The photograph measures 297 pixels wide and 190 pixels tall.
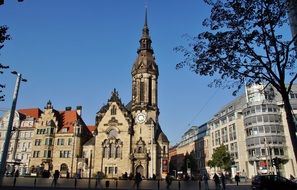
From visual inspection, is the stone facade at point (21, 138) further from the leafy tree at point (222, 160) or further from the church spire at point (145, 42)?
the leafy tree at point (222, 160)

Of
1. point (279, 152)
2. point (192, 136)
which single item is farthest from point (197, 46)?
point (192, 136)

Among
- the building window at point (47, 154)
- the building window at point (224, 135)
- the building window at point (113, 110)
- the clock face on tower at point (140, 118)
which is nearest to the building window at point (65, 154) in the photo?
the building window at point (47, 154)

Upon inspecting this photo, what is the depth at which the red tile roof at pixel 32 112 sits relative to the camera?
273 ft

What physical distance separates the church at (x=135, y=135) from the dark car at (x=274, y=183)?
3563 cm

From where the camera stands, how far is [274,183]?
29328mm

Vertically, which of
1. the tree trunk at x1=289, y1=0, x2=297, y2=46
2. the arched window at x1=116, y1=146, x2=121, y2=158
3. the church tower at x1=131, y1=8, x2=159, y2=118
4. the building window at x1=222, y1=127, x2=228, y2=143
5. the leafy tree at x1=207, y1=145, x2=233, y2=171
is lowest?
the leafy tree at x1=207, y1=145, x2=233, y2=171

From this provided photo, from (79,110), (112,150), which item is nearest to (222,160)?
(112,150)

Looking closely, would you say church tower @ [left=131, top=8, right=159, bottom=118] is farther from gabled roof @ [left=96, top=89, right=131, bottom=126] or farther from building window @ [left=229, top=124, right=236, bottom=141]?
building window @ [left=229, top=124, right=236, bottom=141]

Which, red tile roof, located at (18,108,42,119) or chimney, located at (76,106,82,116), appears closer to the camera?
red tile roof, located at (18,108,42,119)

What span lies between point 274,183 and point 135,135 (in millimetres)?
45569

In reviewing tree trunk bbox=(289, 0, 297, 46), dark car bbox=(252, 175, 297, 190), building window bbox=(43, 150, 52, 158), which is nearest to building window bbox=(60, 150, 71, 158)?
building window bbox=(43, 150, 52, 158)

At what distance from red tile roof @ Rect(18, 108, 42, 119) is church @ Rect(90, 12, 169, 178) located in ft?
61.1

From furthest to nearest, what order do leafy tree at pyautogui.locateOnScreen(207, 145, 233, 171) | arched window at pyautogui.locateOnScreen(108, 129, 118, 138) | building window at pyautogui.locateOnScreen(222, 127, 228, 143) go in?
building window at pyautogui.locateOnScreen(222, 127, 228, 143)
arched window at pyautogui.locateOnScreen(108, 129, 118, 138)
leafy tree at pyautogui.locateOnScreen(207, 145, 233, 171)

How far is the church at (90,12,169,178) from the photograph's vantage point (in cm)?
6919
